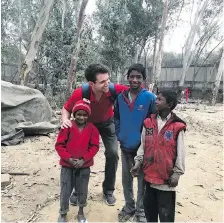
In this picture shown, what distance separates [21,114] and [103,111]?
351 cm

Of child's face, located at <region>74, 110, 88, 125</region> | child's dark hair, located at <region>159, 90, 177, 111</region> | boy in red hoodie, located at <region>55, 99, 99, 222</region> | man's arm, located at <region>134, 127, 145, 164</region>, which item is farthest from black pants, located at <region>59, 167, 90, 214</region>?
child's dark hair, located at <region>159, 90, 177, 111</region>

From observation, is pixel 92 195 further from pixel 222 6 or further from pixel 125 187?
pixel 222 6

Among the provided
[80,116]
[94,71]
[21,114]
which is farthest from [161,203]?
[21,114]

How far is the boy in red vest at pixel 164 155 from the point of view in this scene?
7.70 feet

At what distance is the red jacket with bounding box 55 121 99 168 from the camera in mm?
2803

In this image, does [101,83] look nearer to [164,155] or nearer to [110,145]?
[110,145]

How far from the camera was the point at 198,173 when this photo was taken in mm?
4895

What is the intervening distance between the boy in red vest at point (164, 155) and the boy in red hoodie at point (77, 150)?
2.07 feet

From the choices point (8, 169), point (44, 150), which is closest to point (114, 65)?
point (44, 150)

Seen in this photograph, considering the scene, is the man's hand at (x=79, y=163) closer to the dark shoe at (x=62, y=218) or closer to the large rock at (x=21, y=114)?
the dark shoe at (x=62, y=218)

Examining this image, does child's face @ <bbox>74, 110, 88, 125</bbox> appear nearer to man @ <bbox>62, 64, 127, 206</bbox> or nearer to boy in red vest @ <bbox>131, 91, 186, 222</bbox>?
man @ <bbox>62, 64, 127, 206</bbox>

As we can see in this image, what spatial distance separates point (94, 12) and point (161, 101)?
62.3 feet

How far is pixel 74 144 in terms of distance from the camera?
2.82 meters

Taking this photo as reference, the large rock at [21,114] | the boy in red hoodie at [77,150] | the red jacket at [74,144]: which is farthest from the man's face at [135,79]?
the large rock at [21,114]
